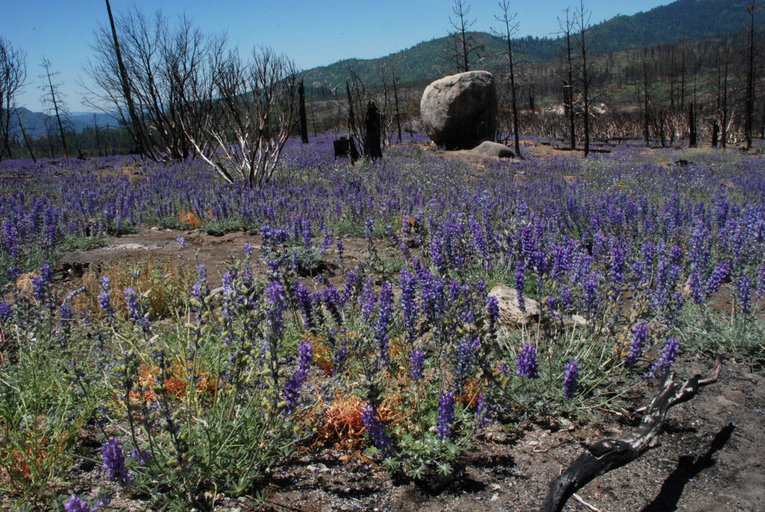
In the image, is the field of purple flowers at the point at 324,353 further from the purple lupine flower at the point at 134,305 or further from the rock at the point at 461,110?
the rock at the point at 461,110

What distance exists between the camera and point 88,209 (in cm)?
916

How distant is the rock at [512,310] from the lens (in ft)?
13.0

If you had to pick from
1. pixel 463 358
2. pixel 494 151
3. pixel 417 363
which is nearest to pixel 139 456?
pixel 417 363

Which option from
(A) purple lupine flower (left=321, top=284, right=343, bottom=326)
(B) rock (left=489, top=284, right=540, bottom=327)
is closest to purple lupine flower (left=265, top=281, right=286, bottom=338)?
(A) purple lupine flower (left=321, top=284, right=343, bottom=326)

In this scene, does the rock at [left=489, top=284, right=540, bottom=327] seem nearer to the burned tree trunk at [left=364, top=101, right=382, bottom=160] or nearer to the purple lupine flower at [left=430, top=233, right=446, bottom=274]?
the purple lupine flower at [left=430, top=233, right=446, bottom=274]

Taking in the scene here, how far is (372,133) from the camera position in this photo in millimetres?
17734

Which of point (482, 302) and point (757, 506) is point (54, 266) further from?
point (757, 506)

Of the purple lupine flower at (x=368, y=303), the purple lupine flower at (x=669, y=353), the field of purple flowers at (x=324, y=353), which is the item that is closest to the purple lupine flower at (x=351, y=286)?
the field of purple flowers at (x=324, y=353)

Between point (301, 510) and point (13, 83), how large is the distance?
89.3ft

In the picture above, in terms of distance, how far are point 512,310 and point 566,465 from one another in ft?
5.36

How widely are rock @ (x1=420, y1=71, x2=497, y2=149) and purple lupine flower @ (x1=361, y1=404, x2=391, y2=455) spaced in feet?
76.3

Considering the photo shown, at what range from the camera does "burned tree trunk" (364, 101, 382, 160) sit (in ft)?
57.0

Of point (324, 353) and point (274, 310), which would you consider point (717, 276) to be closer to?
point (324, 353)

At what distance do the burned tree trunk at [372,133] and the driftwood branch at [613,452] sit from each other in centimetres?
1525
